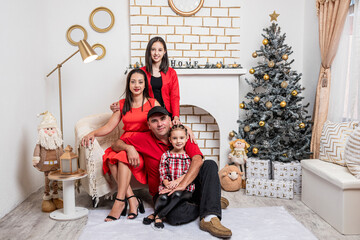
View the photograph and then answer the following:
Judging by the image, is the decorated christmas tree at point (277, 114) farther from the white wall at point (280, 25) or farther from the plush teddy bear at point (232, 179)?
the white wall at point (280, 25)

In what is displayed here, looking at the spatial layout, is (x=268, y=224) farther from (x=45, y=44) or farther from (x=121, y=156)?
(x=45, y=44)

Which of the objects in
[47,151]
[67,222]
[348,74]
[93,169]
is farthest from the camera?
[348,74]

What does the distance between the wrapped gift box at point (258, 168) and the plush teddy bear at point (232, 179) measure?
0.32 ft

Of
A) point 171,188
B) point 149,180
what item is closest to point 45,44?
point 149,180

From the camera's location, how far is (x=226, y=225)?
2.33 metres

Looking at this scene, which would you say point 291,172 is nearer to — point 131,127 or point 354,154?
point 354,154

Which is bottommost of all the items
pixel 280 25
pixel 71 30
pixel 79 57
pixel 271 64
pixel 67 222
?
pixel 67 222

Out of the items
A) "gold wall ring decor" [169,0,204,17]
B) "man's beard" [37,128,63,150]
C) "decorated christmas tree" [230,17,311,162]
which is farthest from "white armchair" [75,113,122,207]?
"gold wall ring decor" [169,0,204,17]

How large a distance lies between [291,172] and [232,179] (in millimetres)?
574

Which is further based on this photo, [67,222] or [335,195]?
[67,222]

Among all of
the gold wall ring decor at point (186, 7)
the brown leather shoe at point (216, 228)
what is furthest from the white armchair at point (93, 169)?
the gold wall ring decor at point (186, 7)

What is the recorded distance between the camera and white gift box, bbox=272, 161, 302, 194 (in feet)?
10.3

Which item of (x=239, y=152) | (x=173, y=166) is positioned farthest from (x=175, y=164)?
(x=239, y=152)

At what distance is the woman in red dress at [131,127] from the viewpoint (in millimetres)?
2480
